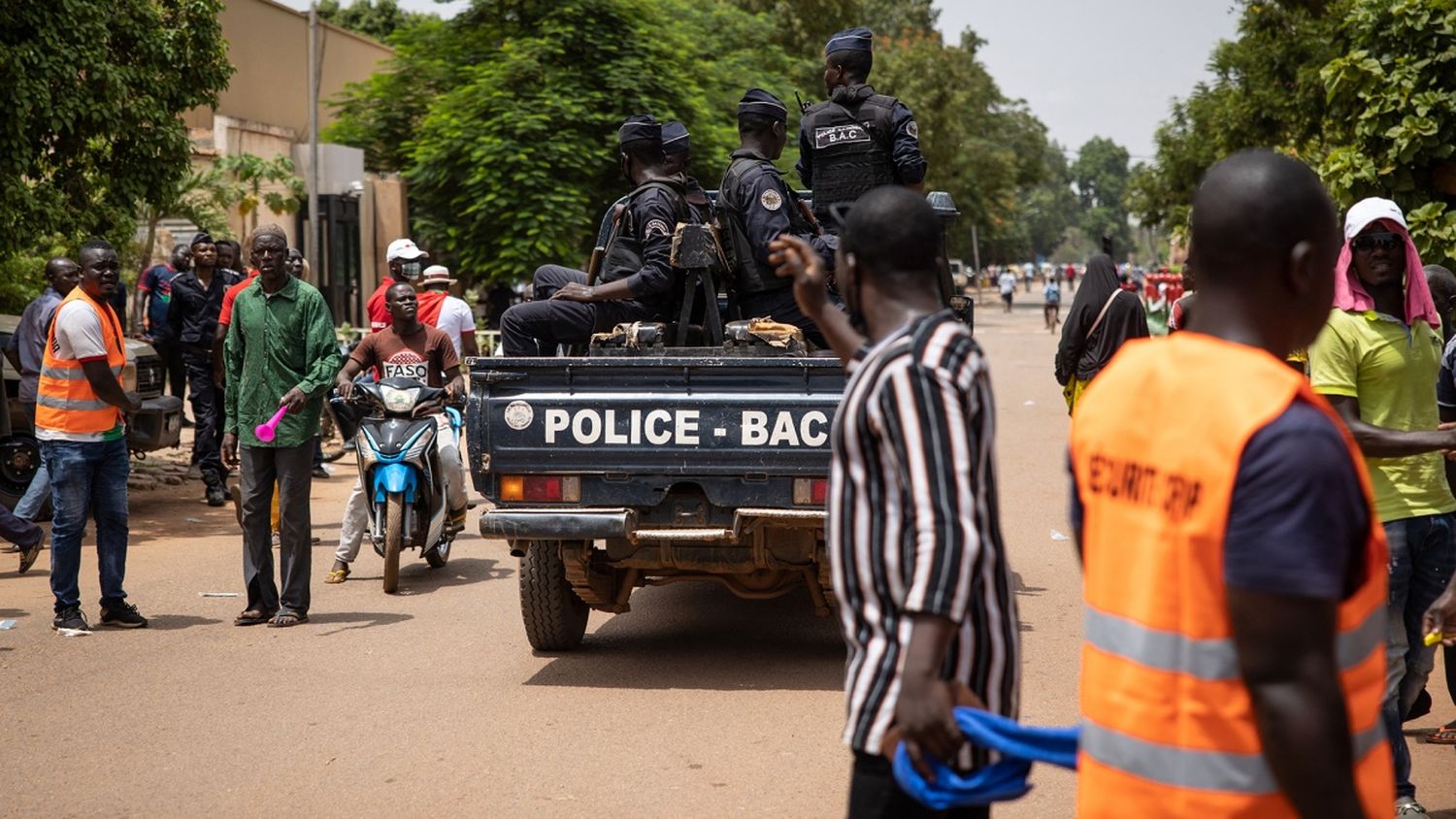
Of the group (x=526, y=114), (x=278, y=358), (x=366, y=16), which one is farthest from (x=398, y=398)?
(x=366, y=16)

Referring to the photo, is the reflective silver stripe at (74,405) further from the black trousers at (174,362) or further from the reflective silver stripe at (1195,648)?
the reflective silver stripe at (1195,648)

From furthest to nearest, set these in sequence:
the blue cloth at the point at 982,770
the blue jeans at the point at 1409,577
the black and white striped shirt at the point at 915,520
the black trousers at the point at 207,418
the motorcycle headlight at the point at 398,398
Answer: the black trousers at the point at 207,418 < the motorcycle headlight at the point at 398,398 < the blue jeans at the point at 1409,577 < the black and white striped shirt at the point at 915,520 < the blue cloth at the point at 982,770

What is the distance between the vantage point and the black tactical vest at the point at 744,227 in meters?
7.18

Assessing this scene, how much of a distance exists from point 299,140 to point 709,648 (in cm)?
2794

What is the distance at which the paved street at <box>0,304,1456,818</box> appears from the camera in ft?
16.8

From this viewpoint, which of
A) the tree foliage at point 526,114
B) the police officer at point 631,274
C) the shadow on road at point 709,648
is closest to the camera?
the shadow on road at point 709,648

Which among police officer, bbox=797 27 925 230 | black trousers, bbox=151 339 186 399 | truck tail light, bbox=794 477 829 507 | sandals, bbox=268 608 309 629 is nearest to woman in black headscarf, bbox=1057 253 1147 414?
police officer, bbox=797 27 925 230

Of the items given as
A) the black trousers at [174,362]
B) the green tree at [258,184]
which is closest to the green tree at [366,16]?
the green tree at [258,184]

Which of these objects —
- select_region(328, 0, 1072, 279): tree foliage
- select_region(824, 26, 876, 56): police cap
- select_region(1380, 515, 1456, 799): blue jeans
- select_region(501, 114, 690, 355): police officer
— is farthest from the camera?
select_region(328, 0, 1072, 279): tree foliage

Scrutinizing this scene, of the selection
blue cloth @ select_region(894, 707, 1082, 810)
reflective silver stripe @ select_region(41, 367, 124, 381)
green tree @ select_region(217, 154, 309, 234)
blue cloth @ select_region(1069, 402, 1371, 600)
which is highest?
green tree @ select_region(217, 154, 309, 234)

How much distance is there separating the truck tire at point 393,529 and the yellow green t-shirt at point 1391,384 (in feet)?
18.1

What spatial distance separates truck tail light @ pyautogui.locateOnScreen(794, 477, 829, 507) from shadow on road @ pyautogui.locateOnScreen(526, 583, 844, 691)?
80 centimetres

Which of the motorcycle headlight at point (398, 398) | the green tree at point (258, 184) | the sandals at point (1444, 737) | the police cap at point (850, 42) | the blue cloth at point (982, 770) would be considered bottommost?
the sandals at point (1444, 737)

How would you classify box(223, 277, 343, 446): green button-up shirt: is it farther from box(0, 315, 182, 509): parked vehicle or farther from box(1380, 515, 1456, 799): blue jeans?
box(1380, 515, 1456, 799): blue jeans
